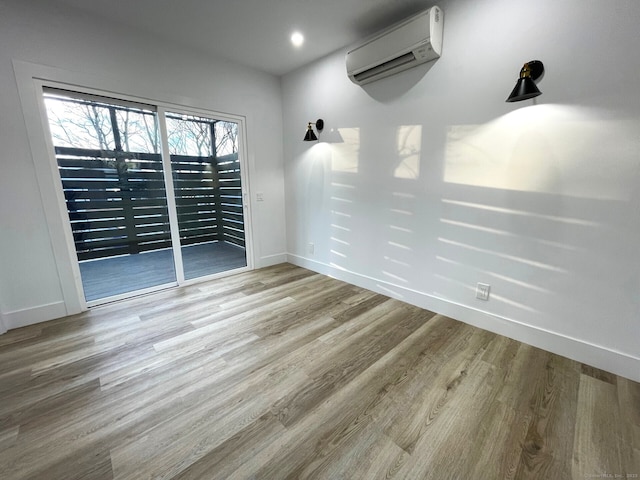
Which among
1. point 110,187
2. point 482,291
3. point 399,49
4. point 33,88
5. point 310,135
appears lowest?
point 482,291

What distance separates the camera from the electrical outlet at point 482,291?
7.02 ft

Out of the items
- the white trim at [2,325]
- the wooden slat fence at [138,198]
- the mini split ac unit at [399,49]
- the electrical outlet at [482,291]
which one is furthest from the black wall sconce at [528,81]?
the white trim at [2,325]

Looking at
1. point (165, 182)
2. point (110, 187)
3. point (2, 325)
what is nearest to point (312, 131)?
point (165, 182)

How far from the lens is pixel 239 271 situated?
12.0 feet

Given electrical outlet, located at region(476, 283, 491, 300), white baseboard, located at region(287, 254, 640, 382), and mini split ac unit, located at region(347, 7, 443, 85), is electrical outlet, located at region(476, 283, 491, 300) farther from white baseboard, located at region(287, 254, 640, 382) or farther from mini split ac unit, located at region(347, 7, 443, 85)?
mini split ac unit, located at region(347, 7, 443, 85)

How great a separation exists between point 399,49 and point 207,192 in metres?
2.63

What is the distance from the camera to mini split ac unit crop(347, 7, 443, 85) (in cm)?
200

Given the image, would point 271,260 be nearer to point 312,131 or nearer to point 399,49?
point 312,131

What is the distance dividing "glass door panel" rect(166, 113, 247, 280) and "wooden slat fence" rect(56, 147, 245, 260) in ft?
0.04

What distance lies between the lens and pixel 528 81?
1.59 meters

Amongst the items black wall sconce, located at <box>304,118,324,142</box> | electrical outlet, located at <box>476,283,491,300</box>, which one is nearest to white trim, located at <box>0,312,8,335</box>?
black wall sconce, located at <box>304,118,324,142</box>

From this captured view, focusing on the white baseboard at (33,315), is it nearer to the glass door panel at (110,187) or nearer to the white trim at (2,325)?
the white trim at (2,325)

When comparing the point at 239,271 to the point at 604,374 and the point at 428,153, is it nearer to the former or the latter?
the point at 428,153

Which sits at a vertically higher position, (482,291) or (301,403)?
(482,291)
